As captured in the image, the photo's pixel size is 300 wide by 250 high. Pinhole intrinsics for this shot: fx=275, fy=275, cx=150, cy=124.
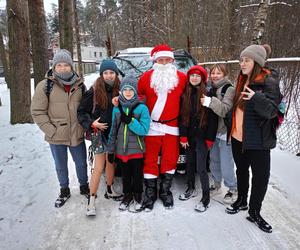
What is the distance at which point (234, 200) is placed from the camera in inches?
147

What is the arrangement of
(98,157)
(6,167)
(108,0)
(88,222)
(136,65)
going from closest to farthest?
(88,222) < (98,157) < (6,167) < (136,65) < (108,0)


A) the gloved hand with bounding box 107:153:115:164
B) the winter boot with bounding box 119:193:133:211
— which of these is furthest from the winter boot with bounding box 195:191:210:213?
the gloved hand with bounding box 107:153:115:164

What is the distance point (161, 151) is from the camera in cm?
369

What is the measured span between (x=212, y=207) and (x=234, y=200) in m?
0.33

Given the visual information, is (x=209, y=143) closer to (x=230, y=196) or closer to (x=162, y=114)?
(x=162, y=114)

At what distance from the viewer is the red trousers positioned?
3.62 metres

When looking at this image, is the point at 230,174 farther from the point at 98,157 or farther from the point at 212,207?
the point at 98,157

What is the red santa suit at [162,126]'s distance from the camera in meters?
3.55

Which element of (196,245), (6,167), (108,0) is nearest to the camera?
(196,245)

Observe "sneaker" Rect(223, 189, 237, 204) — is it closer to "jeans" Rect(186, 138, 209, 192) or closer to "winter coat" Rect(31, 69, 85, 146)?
"jeans" Rect(186, 138, 209, 192)

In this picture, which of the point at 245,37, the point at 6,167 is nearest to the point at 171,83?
the point at 6,167

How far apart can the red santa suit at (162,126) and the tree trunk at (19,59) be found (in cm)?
448

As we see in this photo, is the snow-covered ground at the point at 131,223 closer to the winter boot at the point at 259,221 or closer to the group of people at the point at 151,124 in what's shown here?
the winter boot at the point at 259,221

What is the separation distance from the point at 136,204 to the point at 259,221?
154 centimetres
